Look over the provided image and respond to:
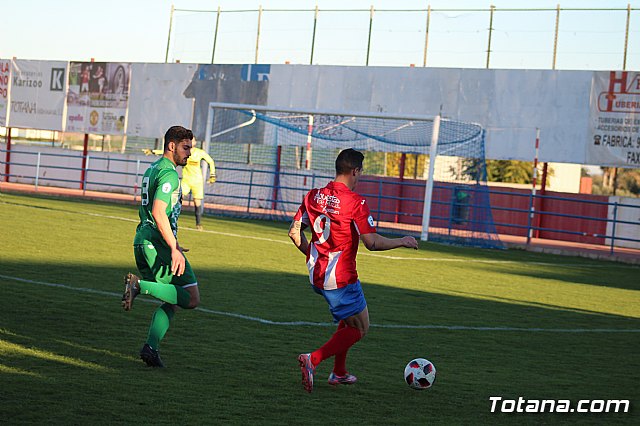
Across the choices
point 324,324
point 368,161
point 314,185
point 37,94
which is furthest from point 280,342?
point 37,94

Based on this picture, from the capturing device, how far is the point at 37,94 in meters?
40.6

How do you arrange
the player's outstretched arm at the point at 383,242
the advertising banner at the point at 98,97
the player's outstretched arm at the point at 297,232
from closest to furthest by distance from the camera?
the player's outstretched arm at the point at 383,242, the player's outstretched arm at the point at 297,232, the advertising banner at the point at 98,97

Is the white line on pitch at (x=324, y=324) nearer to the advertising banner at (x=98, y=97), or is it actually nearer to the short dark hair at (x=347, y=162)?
the short dark hair at (x=347, y=162)

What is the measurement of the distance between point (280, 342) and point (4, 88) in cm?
3540

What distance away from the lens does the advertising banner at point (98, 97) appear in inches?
1506

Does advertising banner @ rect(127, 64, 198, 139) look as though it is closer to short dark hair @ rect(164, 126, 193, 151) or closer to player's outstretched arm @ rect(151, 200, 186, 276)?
short dark hair @ rect(164, 126, 193, 151)

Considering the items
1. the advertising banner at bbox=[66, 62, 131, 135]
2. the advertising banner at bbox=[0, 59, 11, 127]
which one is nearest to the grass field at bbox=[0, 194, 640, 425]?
the advertising banner at bbox=[66, 62, 131, 135]

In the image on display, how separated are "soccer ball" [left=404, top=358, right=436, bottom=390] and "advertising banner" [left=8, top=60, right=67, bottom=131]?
113 feet

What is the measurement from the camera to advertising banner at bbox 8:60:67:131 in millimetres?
40031

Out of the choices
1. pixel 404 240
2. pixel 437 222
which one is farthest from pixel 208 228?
pixel 404 240

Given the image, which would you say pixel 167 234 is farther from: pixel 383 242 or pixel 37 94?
pixel 37 94

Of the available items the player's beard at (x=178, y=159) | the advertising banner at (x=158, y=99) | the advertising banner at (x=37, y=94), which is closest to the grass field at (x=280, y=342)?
the player's beard at (x=178, y=159)

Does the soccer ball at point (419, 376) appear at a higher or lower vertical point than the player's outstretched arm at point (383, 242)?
lower

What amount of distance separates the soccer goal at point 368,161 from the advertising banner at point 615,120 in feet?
12.1
